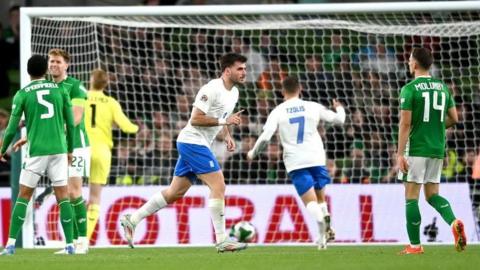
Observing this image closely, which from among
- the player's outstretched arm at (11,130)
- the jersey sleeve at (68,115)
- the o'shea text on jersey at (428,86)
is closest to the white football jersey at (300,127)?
the o'shea text on jersey at (428,86)

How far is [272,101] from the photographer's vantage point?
17.9m

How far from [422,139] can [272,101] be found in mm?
6013

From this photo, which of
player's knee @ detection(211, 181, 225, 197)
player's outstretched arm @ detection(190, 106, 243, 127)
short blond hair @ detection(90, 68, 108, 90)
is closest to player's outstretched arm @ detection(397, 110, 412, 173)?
player's outstretched arm @ detection(190, 106, 243, 127)

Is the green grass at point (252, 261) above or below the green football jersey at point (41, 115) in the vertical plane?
below

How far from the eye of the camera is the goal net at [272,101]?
643 inches

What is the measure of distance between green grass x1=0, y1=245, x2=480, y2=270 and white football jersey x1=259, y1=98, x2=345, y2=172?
151cm

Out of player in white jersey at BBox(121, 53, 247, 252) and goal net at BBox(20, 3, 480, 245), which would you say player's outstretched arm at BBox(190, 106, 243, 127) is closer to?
player in white jersey at BBox(121, 53, 247, 252)

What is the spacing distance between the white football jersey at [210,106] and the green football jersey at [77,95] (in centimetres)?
122

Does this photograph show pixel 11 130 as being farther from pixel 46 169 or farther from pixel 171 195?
pixel 171 195

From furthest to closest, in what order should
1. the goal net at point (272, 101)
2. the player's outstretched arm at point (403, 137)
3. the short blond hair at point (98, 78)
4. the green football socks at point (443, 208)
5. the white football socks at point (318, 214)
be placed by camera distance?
the goal net at point (272, 101), the short blond hair at point (98, 78), the white football socks at point (318, 214), the green football socks at point (443, 208), the player's outstretched arm at point (403, 137)

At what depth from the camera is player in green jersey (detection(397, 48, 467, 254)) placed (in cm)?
1198

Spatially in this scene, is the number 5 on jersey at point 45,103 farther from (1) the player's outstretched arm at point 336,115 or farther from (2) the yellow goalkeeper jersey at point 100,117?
(1) the player's outstretched arm at point 336,115

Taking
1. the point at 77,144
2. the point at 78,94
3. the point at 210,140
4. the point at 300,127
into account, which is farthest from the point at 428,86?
the point at 77,144

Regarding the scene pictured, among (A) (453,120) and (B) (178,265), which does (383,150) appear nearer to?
(A) (453,120)
